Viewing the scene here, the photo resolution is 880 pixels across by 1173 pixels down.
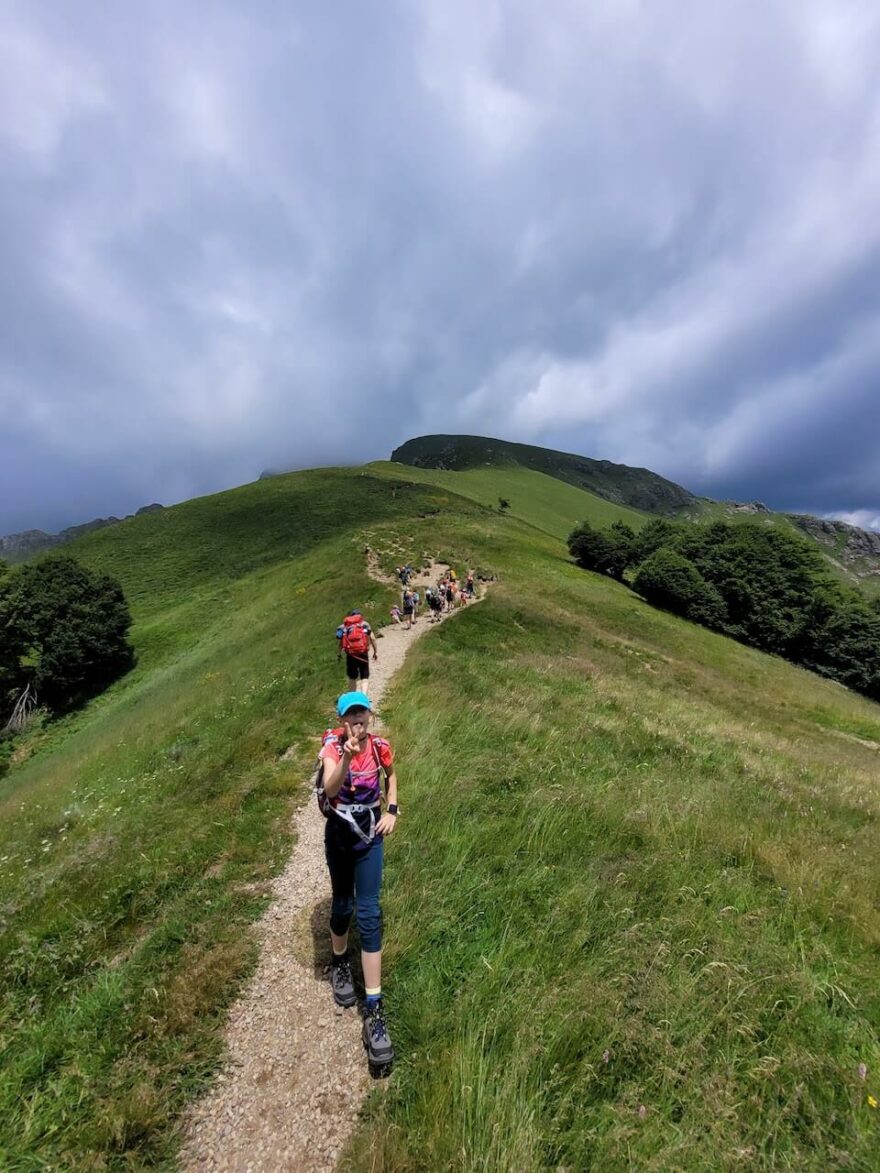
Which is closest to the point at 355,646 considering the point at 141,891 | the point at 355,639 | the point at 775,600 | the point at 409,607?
the point at 355,639

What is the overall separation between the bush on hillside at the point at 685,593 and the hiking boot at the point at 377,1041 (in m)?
57.5

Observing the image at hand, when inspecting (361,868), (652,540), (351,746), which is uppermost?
(652,540)

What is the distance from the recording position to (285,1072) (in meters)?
4.16

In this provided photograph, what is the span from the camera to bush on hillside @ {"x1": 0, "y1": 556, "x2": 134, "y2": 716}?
36.2 meters

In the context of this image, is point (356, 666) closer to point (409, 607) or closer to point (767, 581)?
point (409, 607)

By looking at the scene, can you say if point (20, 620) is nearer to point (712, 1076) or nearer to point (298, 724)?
point (298, 724)

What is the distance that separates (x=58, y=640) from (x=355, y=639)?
113ft

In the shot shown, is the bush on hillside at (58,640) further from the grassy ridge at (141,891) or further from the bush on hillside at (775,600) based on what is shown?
the bush on hillside at (775,600)

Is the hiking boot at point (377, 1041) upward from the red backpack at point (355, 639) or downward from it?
downward

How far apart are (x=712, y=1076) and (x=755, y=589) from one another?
66696mm

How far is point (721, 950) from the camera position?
4.80 m

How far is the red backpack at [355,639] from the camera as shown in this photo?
47.1 ft

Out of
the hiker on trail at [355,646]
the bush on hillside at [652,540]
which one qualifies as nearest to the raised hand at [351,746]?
the hiker on trail at [355,646]

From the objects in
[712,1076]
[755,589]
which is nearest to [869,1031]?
[712,1076]
